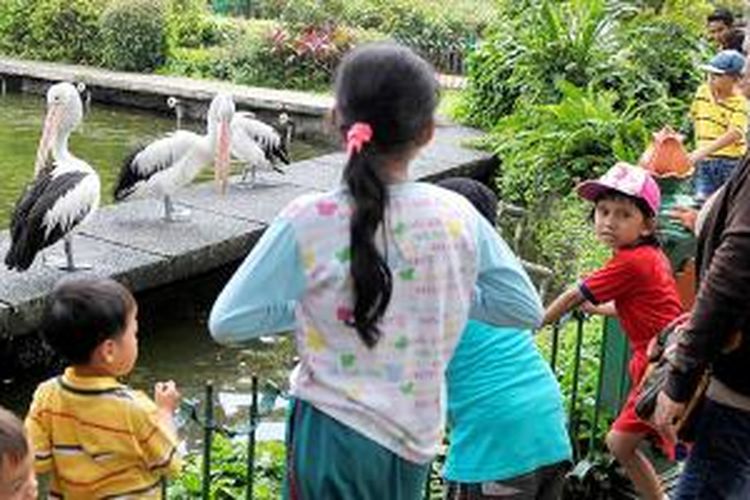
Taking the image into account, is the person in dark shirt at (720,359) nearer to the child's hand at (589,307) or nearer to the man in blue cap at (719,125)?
the child's hand at (589,307)

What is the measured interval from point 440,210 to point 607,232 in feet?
4.82

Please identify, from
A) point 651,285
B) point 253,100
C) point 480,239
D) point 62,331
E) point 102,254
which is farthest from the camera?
point 253,100

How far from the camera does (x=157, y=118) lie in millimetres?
15211

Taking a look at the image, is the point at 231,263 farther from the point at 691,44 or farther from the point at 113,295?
the point at 691,44

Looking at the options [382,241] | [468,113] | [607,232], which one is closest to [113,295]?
[382,241]

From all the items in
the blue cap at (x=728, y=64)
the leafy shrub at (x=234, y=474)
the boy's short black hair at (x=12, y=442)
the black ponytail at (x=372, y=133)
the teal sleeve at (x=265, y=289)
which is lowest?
the leafy shrub at (x=234, y=474)

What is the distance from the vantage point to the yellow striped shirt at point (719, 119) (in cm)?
689

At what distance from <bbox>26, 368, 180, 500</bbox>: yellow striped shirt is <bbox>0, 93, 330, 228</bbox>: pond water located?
6.65 meters

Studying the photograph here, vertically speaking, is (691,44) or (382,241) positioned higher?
(382,241)

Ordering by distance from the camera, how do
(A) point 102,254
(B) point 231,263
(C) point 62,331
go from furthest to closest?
(B) point 231,263
(A) point 102,254
(C) point 62,331

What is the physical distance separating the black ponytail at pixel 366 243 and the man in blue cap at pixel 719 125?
4.75m

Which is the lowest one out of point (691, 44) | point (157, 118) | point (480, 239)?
point (157, 118)

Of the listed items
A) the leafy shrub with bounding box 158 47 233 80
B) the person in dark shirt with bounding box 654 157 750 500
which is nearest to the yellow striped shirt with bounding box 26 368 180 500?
the person in dark shirt with bounding box 654 157 750 500

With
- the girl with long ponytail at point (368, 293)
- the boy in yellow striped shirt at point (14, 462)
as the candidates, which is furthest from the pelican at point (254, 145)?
the boy in yellow striped shirt at point (14, 462)
